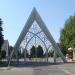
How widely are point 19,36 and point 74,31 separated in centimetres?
2702

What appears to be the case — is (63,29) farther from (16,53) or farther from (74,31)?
(16,53)

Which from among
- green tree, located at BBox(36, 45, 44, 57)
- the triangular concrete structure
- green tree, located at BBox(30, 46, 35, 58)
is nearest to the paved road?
the triangular concrete structure

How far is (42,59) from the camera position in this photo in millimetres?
57500

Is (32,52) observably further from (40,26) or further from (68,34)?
(68,34)

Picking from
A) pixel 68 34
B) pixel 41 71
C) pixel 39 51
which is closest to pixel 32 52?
pixel 39 51

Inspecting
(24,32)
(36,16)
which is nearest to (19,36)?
(24,32)

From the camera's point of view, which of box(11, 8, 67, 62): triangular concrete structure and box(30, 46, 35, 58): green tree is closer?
box(11, 8, 67, 62): triangular concrete structure

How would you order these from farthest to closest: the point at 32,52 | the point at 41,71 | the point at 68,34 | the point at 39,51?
the point at 68,34 < the point at 32,52 < the point at 39,51 < the point at 41,71

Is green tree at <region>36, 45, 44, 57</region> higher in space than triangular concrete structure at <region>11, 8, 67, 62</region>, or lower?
lower

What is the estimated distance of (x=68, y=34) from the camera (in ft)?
264

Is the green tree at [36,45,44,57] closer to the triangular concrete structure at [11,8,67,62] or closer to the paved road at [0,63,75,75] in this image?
the triangular concrete structure at [11,8,67,62]

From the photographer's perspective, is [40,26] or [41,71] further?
[40,26]

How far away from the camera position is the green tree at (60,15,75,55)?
78.8 meters

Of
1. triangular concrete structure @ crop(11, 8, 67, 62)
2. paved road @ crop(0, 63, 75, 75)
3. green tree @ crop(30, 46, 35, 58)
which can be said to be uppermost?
triangular concrete structure @ crop(11, 8, 67, 62)
